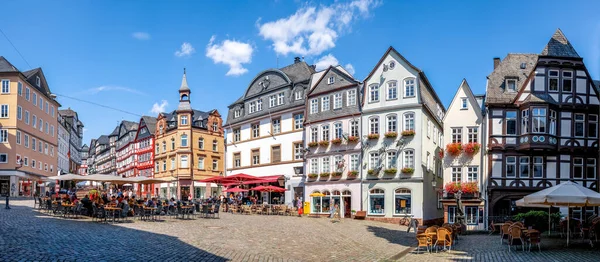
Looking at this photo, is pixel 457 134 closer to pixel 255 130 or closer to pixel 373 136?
pixel 373 136

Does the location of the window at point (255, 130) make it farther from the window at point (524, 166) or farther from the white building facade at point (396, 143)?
the window at point (524, 166)

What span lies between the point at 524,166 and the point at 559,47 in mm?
8910

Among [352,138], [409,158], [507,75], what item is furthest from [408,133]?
[507,75]

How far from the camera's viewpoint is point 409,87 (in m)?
37.0

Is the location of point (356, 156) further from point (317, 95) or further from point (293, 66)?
point (293, 66)

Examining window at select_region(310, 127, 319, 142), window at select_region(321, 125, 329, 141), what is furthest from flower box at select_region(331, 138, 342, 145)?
window at select_region(310, 127, 319, 142)

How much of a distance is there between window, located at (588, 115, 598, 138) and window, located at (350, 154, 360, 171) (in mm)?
16542

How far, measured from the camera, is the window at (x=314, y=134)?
4225cm

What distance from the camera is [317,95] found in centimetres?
4244

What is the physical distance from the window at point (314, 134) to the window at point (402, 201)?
8.55 m

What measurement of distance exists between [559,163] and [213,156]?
1689 inches

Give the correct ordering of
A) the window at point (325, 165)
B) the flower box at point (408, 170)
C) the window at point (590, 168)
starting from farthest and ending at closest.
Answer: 1. the window at point (325, 165)
2. the window at point (590, 168)
3. the flower box at point (408, 170)

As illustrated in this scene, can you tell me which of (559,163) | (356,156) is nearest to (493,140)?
(559,163)

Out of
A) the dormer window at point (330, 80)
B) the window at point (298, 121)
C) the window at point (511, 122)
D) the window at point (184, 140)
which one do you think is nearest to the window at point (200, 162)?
the window at point (184, 140)
